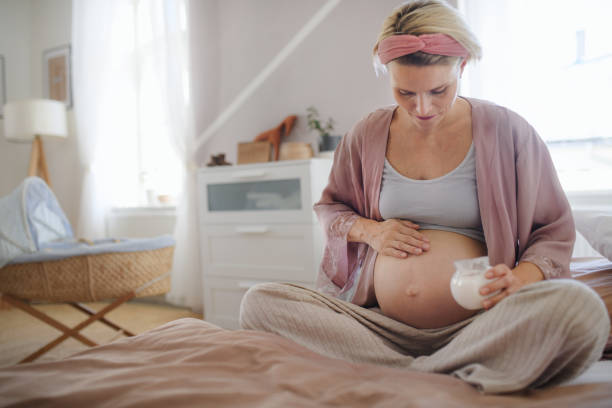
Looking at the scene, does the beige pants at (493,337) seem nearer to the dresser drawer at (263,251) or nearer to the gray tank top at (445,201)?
the gray tank top at (445,201)

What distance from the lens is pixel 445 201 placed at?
1.16m

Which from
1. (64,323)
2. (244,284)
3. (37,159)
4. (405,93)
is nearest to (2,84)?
(37,159)

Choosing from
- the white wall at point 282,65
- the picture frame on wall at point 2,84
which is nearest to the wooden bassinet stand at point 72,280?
the white wall at point 282,65

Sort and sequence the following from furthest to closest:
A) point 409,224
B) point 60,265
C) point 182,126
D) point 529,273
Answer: point 182,126
point 60,265
point 409,224
point 529,273

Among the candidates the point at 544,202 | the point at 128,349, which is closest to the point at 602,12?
the point at 544,202

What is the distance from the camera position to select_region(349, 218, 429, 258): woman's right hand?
1.13m

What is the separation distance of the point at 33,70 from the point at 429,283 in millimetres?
4634

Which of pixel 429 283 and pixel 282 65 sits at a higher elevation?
pixel 282 65

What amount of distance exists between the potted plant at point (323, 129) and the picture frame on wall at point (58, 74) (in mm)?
2556

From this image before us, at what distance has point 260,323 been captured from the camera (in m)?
1.10

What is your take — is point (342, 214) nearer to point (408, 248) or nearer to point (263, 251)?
point (408, 248)

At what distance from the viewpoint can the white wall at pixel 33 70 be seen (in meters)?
4.18

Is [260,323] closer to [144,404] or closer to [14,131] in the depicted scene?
[144,404]

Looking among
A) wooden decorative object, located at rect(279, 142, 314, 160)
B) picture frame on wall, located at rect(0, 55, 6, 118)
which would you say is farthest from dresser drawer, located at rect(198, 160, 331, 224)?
picture frame on wall, located at rect(0, 55, 6, 118)
